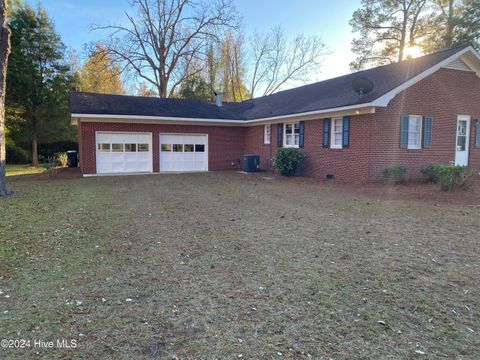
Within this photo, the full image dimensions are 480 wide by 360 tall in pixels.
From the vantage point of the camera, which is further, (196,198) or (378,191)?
(378,191)

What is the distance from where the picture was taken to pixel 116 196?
950cm

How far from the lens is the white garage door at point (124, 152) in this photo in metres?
15.7

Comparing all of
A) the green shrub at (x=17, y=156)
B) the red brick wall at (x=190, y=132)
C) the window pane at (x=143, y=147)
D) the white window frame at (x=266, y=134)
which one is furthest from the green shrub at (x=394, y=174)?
the green shrub at (x=17, y=156)

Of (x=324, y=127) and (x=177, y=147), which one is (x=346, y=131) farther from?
(x=177, y=147)

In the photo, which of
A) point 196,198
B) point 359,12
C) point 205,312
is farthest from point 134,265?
point 359,12

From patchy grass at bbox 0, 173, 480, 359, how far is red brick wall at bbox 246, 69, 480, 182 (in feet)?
16.8

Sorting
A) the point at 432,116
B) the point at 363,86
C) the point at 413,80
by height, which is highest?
the point at 413,80

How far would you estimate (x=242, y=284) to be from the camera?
365 centimetres

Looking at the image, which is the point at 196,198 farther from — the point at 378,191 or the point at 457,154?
the point at 457,154

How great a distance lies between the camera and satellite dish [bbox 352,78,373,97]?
12250 mm

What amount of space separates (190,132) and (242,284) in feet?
48.4

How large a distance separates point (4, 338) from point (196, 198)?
6.78m

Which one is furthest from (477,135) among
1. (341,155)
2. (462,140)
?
(341,155)

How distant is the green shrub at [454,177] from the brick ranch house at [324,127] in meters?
2.44
